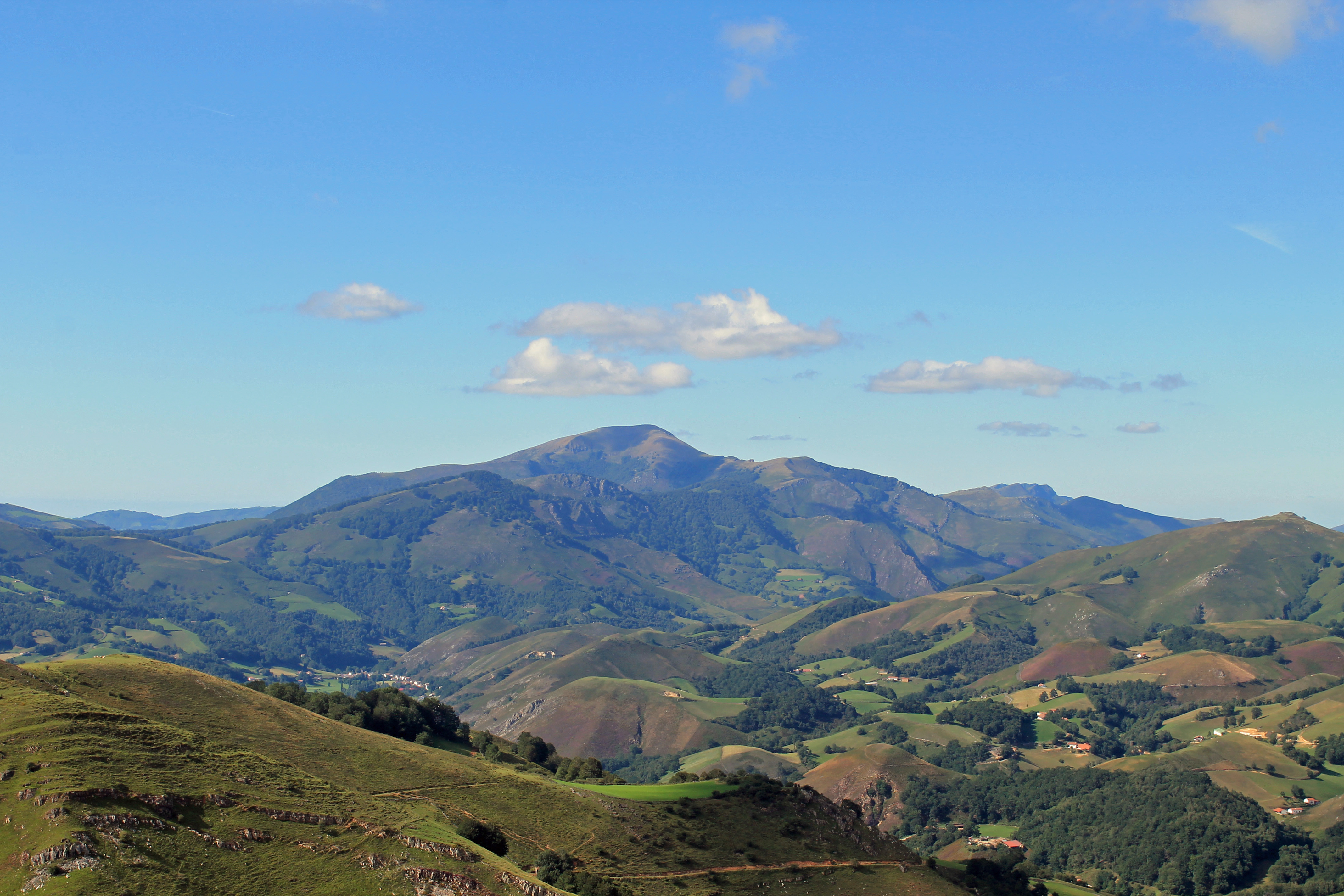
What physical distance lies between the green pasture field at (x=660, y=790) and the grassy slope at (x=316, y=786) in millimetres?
3415

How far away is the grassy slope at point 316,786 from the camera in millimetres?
83188

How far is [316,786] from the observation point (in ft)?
327

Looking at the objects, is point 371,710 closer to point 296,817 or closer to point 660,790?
point 660,790

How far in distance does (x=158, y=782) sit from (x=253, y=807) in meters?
7.54

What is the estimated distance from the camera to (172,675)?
131750 mm

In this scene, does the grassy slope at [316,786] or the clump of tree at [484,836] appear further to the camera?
the clump of tree at [484,836]

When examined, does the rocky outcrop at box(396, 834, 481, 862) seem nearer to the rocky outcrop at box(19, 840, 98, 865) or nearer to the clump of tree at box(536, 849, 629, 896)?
the clump of tree at box(536, 849, 629, 896)

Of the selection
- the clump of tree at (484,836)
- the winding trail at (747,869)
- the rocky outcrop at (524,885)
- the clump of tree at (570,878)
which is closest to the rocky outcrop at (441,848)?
the rocky outcrop at (524,885)

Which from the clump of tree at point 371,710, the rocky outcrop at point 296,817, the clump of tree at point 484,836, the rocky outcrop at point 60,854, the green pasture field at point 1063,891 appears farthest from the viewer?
the green pasture field at point 1063,891

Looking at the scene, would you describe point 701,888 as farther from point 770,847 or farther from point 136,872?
point 136,872

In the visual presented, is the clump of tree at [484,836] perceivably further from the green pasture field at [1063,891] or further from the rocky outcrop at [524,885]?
the green pasture field at [1063,891]

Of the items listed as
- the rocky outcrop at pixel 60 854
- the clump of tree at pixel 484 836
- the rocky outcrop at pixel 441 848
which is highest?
the rocky outcrop at pixel 60 854

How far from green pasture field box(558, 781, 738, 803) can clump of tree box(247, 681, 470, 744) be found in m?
33.7

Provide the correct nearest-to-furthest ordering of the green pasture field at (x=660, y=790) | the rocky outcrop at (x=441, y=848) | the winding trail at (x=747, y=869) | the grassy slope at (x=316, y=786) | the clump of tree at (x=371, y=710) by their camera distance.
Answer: the grassy slope at (x=316, y=786), the rocky outcrop at (x=441, y=848), the winding trail at (x=747, y=869), the green pasture field at (x=660, y=790), the clump of tree at (x=371, y=710)
